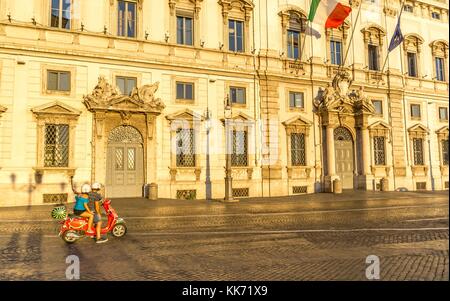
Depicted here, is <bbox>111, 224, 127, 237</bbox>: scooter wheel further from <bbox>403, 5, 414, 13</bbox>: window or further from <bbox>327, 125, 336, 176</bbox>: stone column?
<bbox>403, 5, 414, 13</bbox>: window

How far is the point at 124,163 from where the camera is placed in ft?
61.4

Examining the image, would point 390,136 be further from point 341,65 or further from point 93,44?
point 93,44

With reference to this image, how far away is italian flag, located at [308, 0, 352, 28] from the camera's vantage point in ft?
69.5

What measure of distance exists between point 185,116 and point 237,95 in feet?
12.6

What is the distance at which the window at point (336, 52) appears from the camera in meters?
25.0

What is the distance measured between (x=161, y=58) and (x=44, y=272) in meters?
15.6

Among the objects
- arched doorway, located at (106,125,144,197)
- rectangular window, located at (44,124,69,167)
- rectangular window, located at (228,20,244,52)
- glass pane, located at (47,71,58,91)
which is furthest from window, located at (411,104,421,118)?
glass pane, located at (47,71,58,91)

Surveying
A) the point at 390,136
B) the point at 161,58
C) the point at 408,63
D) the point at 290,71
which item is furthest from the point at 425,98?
the point at 161,58

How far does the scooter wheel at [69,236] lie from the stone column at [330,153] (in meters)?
18.0

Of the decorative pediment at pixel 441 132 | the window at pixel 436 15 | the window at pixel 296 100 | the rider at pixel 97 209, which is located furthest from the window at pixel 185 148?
the window at pixel 436 15

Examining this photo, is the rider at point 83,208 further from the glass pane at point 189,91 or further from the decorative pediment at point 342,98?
the decorative pediment at point 342,98

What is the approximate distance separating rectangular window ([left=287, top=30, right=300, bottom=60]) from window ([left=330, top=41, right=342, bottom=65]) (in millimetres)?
2971

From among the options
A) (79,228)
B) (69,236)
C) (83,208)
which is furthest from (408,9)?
(69,236)

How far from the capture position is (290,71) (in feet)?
75.3
